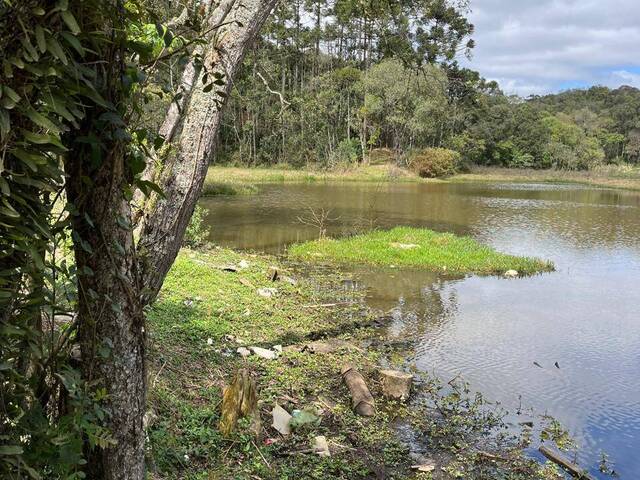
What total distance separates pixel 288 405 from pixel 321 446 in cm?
74

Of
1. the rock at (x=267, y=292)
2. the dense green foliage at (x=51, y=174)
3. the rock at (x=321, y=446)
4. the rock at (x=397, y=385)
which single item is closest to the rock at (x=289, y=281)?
the rock at (x=267, y=292)

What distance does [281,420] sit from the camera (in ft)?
16.7

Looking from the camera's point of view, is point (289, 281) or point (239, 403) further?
point (289, 281)

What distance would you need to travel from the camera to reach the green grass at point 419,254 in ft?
48.6

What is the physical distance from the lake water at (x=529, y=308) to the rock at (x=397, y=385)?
3.93 feet

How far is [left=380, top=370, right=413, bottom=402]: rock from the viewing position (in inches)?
→ 254

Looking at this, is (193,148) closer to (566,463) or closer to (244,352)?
(244,352)

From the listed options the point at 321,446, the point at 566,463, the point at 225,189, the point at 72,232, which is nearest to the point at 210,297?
the point at 321,446

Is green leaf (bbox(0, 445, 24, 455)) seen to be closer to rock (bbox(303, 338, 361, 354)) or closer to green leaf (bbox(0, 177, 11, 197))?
green leaf (bbox(0, 177, 11, 197))

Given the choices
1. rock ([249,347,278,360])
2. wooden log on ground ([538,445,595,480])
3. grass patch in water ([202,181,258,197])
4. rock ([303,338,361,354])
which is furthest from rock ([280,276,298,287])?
grass patch in water ([202,181,258,197])

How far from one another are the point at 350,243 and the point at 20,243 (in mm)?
14937

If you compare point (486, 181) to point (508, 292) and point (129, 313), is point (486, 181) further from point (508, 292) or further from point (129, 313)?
point (129, 313)

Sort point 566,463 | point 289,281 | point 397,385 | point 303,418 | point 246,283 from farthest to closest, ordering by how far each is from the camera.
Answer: point 289,281 → point 246,283 → point 397,385 → point 566,463 → point 303,418

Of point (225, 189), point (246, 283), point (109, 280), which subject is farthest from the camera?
point (225, 189)
